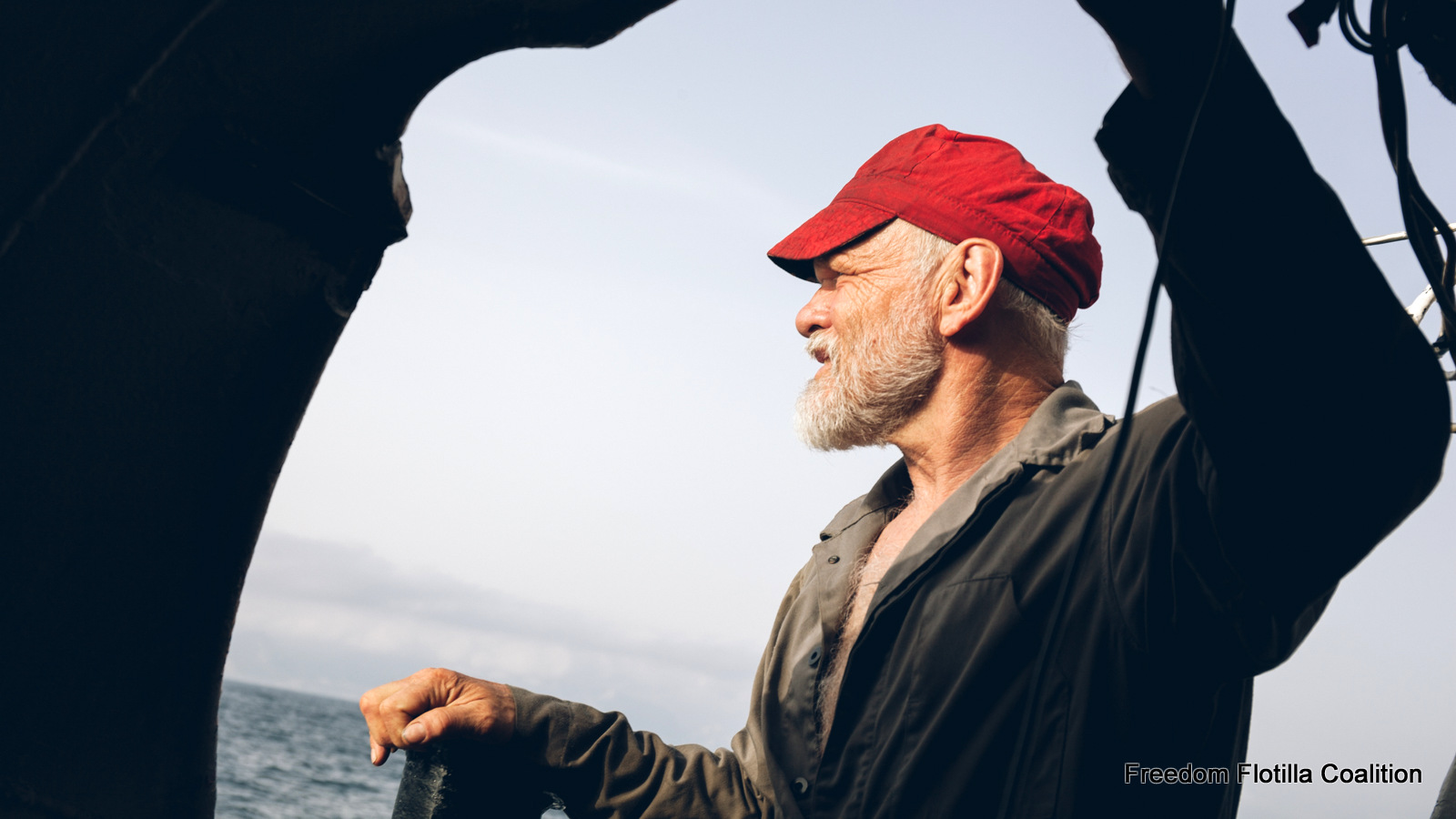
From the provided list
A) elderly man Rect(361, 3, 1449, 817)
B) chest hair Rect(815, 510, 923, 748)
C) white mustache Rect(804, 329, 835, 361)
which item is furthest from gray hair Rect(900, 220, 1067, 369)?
chest hair Rect(815, 510, 923, 748)

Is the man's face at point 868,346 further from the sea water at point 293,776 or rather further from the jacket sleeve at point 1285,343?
the sea water at point 293,776

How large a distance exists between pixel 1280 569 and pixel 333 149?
123 centimetres

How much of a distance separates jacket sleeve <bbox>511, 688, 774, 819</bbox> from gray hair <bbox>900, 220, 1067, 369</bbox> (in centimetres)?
130

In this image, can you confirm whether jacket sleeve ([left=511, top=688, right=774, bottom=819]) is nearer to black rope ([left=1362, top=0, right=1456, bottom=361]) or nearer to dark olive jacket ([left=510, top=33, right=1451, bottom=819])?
dark olive jacket ([left=510, top=33, right=1451, bottom=819])

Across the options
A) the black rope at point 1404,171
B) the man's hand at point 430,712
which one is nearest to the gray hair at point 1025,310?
the black rope at point 1404,171

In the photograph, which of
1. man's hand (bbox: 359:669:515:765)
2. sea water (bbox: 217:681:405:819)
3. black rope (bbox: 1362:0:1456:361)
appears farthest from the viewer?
sea water (bbox: 217:681:405:819)

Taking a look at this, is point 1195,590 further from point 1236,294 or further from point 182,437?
point 182,437

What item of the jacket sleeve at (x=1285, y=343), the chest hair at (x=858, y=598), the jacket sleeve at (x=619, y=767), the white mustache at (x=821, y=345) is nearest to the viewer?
the jacket sleeve at (x=1285, y=343)

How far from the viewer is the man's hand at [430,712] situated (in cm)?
163

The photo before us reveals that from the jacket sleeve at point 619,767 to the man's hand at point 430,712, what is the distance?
0.08 metres

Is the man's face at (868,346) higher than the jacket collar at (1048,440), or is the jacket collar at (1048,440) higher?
the man's face at (868,346)

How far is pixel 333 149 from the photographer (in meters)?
1.13

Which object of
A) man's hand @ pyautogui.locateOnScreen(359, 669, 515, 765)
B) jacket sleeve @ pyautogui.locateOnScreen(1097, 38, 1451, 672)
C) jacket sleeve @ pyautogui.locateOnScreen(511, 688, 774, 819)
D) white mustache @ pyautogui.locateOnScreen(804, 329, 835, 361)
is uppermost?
white mustache @ pyautogui.locateOnScreen(804, 329, 835, 361)

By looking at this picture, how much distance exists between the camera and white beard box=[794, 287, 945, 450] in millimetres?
2342
